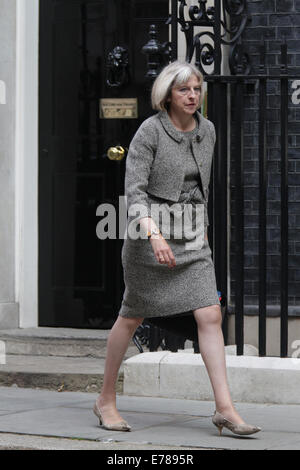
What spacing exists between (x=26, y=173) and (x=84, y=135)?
0.54m

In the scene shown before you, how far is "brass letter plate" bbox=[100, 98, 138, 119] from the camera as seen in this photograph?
29.7 feet

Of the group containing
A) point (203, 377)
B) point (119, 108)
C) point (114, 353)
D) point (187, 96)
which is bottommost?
point (203, 377)

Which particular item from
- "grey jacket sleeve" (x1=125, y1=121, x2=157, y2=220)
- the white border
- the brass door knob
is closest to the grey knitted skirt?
"grey jacket sleeve" (x1=125, y1=121, x2=157, y2=220)

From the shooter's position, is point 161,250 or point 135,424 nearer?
point 161,250

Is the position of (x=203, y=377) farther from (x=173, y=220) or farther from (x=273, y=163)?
(x=273, y=163)

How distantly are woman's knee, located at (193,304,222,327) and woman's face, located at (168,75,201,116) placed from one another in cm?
96

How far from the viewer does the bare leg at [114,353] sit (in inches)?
241

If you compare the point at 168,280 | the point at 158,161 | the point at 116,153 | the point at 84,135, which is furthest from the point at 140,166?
the point at 84,135

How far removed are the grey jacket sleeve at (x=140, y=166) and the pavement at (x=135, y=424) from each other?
110 centimetres

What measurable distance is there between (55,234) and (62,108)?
949 millimetres

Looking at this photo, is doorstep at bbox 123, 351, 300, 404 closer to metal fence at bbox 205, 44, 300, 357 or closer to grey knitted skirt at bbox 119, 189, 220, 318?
metal fence at bbox 205, 44, 300, 357

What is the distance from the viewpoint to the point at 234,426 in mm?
5801

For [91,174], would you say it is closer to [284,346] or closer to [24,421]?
[284,346]

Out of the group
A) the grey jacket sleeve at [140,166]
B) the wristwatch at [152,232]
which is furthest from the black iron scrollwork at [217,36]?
the wristwatch at [152,232]
